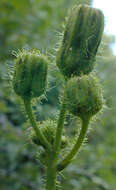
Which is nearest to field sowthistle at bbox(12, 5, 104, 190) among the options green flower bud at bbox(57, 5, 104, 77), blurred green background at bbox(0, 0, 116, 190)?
A: green flower bud at bbox(57, 5, 104, 77)

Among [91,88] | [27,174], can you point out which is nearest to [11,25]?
[27,174]

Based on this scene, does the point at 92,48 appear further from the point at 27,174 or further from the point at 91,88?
the point at 27,174

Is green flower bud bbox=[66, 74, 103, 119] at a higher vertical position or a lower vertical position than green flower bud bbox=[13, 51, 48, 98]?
lower

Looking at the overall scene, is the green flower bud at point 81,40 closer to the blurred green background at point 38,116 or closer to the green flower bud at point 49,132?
the blurred green background at point 38,116

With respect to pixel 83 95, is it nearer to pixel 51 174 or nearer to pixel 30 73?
pixel 30 73

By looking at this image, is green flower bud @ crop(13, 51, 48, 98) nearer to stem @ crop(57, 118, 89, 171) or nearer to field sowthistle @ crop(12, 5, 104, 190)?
field sowthistle @ crop(12, 5, 104, 190)

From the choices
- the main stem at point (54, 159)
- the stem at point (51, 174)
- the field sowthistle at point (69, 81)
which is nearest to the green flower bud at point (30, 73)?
the field sowthistle at point (69, 81)

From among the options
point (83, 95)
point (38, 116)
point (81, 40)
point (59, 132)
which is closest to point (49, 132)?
point (59, 132)
